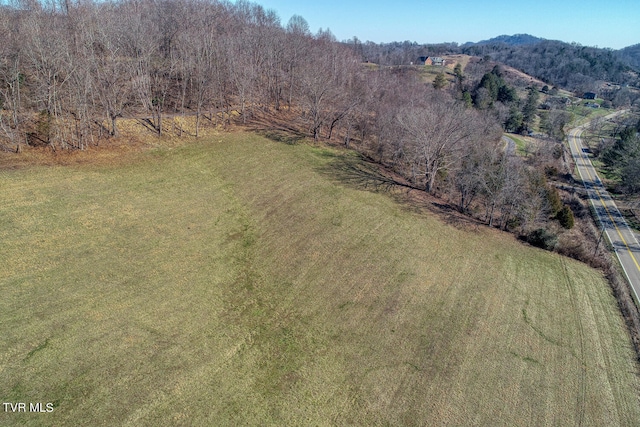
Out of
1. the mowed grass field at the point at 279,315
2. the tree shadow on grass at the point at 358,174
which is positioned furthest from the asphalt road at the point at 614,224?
the tree shadow on grass at the point at 358,174

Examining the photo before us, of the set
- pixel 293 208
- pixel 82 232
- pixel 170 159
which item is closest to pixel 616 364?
pixel 293 208

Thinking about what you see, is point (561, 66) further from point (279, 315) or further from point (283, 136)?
point (279, 315)

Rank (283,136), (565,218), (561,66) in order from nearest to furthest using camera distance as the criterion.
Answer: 1. (565,218)
2. (283,136)
3. (561,66)

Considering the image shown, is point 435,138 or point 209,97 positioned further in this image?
point 209,97

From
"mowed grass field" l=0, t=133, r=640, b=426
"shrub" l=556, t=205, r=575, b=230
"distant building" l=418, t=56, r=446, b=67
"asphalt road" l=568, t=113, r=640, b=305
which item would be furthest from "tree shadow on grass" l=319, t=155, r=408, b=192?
"distant building" l=418, t=56, r=446, b=67

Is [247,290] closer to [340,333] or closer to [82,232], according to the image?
[340,333]

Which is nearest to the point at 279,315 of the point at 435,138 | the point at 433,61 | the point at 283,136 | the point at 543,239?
the point at 543,239

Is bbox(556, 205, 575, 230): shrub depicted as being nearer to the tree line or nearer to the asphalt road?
the tree line
